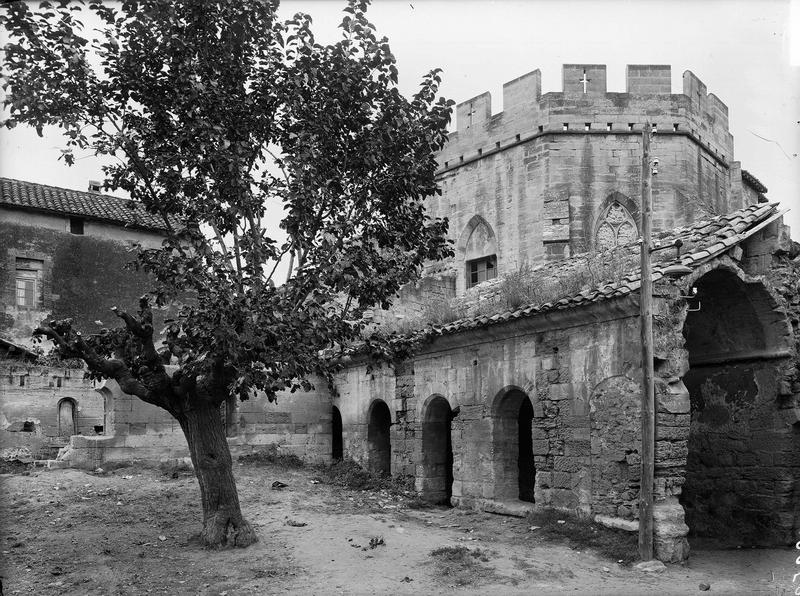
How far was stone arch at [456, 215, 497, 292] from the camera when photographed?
23.4 m

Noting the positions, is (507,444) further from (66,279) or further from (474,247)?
(66,279)

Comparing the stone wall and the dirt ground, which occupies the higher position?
the stone wall

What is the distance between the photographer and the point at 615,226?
71.2 ft

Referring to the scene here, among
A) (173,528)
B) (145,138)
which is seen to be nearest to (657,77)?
(145,138)

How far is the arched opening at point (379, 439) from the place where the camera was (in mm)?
16141

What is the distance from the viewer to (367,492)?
1452cm

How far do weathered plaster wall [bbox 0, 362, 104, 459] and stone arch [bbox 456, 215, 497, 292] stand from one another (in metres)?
12.7

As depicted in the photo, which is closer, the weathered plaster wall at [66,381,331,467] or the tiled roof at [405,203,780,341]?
the tiled roof at [405,203,780,341]

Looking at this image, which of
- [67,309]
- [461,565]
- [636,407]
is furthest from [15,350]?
[636,407]

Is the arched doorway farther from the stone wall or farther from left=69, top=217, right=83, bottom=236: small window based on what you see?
left=69, top=217, right=83, bottom=236: small window

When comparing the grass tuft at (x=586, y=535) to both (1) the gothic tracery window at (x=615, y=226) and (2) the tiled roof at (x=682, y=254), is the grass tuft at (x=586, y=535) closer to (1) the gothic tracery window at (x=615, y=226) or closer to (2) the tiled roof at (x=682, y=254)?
(2) the tiled roof at (x=682, y=254)

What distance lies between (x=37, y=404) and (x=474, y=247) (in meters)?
14.5

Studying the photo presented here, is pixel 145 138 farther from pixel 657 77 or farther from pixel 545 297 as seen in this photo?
pixel 657 77

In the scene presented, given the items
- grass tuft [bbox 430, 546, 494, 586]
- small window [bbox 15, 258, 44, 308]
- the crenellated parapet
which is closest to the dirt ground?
grass tuft [bbox 430, 546, 494, 586]
